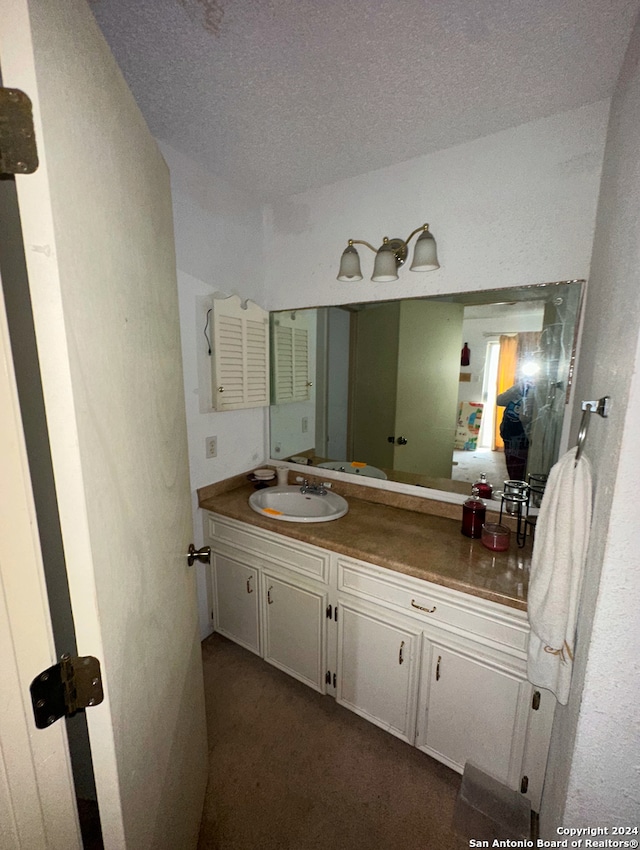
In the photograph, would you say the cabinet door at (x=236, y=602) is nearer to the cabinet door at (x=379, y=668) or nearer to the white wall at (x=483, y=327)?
the cabinet door at (x=379, y=668)

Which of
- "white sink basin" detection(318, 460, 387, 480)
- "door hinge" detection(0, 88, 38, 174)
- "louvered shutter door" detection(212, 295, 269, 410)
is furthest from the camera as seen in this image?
"white sink basin" detection(318, 460, 387, 480)

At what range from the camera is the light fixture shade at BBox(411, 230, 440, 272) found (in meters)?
1.33

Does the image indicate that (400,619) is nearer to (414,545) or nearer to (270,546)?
(414,545)

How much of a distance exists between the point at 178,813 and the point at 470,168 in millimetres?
2254

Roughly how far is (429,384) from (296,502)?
89 centimetres

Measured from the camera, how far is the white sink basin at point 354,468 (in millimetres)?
1732

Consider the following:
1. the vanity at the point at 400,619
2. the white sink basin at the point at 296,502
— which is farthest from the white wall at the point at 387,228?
the vanity at the point at 400,619

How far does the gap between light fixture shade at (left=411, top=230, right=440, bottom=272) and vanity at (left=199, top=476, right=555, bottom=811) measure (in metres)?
1.02

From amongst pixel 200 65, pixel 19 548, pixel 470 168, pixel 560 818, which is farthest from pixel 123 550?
pixel 470 168

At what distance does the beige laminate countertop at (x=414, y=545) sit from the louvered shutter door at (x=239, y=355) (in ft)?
1.66

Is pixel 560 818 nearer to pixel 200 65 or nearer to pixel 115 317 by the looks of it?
pixel 115 317

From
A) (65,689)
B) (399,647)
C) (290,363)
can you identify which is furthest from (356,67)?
(399,647)

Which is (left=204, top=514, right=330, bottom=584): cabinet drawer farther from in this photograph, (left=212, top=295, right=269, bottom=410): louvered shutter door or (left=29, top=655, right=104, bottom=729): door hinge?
(left=29, top=655, right=104, bottom=729): door hinge

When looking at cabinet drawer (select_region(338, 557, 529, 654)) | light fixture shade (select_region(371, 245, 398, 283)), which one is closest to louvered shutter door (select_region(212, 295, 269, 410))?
light fixture shade (select_region(371, 245, 398, 283))
